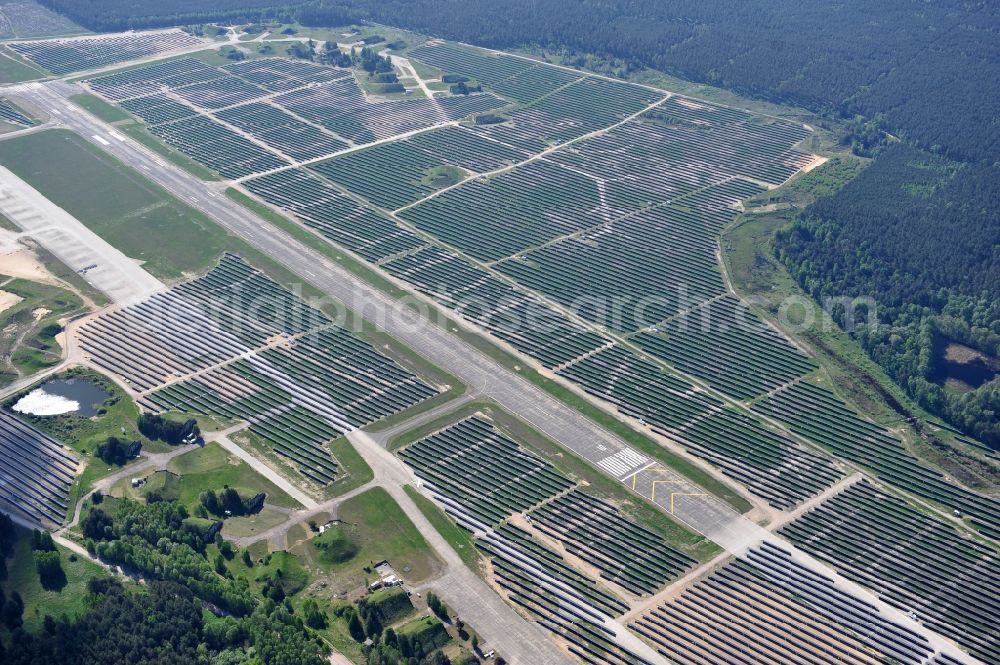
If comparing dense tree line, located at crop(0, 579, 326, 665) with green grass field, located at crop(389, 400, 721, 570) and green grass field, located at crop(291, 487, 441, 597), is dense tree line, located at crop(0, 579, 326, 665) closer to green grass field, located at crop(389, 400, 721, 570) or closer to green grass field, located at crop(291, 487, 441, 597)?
green grass field, located at crop(291, 487, 441, 597)

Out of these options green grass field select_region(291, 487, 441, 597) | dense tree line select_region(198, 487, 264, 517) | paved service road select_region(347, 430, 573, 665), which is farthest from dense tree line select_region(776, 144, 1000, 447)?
dense tree line select_region(198, 487, 264, 517)

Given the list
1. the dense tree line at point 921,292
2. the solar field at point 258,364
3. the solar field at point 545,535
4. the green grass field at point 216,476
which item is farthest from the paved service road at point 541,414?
the dense tree line at point 921,292

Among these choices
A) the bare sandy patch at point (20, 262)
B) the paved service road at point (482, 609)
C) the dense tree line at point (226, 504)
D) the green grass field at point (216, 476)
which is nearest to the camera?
the paved service road at point (482, 609)

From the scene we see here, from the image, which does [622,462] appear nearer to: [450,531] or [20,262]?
[450,531]

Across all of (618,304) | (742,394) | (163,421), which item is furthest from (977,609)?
(163,421)

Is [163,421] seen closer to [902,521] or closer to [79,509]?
[79,509]

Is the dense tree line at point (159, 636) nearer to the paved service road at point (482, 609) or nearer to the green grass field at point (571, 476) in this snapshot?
the paved service road at point (482, 609)
